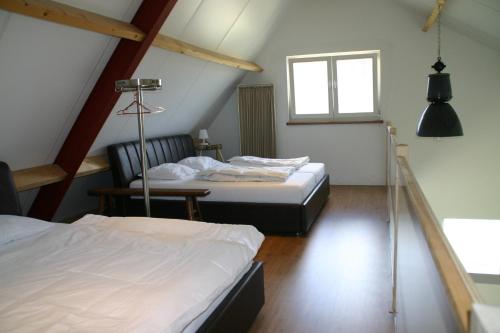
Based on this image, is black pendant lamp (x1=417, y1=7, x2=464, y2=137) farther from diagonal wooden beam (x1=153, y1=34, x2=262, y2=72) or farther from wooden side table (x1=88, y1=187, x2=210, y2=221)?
diagonal wooden beam (x1=153, y1=34, x2=262, y2=72)

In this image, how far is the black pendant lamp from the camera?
3111 mm

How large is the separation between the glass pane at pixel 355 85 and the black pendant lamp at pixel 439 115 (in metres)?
3.11

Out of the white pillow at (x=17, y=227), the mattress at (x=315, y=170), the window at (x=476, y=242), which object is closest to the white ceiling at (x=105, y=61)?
the white pillow at (x=17, y=227)

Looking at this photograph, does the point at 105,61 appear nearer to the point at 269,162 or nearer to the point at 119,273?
the point at 119,273

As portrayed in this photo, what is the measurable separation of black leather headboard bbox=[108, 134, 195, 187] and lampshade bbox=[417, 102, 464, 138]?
282 centimetres

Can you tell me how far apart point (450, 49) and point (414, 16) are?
0.65m

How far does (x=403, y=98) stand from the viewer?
602cm

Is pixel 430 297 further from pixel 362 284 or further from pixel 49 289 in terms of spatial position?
pixel 362 284

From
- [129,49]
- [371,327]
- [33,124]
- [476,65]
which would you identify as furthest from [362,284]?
[476,65]

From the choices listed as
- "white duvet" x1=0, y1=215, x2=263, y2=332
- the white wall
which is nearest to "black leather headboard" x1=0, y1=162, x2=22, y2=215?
"white duvet" x1=0, y1=215, x2=263, y2=332

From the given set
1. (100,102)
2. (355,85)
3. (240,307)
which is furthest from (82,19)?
(355,85)

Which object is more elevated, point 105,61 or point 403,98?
point 105,61

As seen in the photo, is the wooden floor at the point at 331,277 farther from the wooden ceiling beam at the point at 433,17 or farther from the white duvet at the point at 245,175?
the wooden ceiling beam at the point at 433,17

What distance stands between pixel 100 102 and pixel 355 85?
13.0 ft
